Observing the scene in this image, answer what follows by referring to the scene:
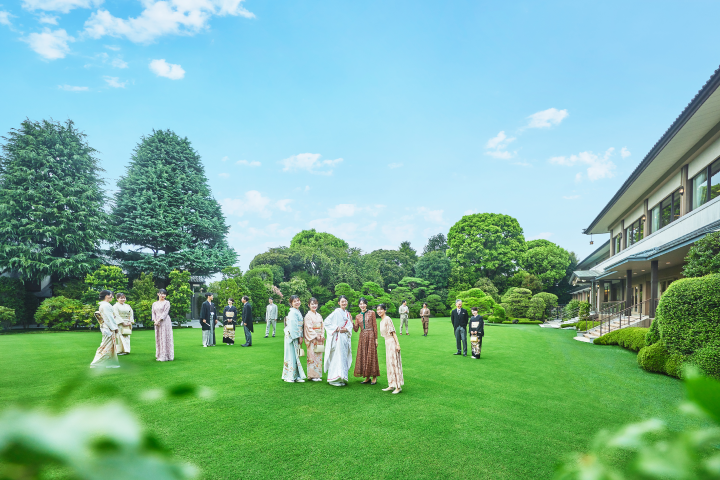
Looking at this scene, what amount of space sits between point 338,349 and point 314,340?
714 mm

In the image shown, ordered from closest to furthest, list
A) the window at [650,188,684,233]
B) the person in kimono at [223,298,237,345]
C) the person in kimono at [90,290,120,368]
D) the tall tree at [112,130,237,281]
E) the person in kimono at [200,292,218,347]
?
1. the person in kimono at [90,290,120,368]
2. the person in kimono at [200,292,218,347]
3. the person in kimono at [223,298,237,345]
4. the window at [650,188,684,233]
5. the tall tree at [112,130,237,281]

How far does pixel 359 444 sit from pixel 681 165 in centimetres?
1617

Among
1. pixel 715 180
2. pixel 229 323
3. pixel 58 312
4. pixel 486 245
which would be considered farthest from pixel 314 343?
pixel 486 245

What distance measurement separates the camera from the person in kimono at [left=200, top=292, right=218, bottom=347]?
42.4ft

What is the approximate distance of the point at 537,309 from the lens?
100 ft

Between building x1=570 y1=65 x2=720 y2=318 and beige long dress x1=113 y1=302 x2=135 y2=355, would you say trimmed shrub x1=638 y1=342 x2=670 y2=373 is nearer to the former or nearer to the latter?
building x1=570 y1=65 x2=720 y2=318

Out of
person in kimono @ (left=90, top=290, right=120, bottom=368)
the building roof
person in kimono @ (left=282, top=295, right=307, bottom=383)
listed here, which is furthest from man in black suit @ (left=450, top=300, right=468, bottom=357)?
person in kimono @ (left=90, top=290, right=120, bottom=368)

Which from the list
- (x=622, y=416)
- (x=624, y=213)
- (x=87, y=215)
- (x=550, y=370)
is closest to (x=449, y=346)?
(x=550, y=370)

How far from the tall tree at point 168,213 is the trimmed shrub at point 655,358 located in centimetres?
2488

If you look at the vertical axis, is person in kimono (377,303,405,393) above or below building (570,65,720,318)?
below

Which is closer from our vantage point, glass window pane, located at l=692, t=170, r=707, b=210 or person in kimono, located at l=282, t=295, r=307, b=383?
person in kimono, located at l=282, t=295, r=307, b=383

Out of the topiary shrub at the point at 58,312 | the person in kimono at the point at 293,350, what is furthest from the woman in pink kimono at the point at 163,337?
the topiary shrub at the point at 58,312

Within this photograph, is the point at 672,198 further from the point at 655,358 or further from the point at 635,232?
the point at 655,358

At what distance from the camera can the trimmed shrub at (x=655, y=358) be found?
8.88 metres
